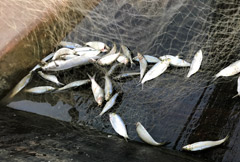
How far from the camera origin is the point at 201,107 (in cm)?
250

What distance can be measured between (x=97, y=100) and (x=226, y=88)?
4.20 feet

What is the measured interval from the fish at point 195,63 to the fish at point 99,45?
103 cm

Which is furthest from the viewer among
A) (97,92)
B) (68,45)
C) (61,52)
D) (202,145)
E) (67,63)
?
(68,45)

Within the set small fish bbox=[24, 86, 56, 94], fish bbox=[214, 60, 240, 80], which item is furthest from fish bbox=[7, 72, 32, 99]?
fish bbox=[214, 60, 240, 80]

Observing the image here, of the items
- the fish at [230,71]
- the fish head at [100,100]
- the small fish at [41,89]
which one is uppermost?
the fish at [230,71]

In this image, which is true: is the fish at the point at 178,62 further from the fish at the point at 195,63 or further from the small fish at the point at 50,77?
the small fish at the point at 50,77

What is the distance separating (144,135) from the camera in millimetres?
2371

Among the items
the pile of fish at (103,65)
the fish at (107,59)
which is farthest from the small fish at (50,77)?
the fish at (107,59)

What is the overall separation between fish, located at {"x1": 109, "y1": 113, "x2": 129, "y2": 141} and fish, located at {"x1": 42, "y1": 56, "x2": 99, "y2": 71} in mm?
770

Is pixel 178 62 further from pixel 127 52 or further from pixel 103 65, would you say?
pixel 103 65

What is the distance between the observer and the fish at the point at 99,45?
126 inches

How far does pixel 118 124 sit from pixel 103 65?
81 cm

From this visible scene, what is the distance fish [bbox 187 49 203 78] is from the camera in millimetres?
2774

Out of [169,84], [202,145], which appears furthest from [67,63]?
[202,145]
